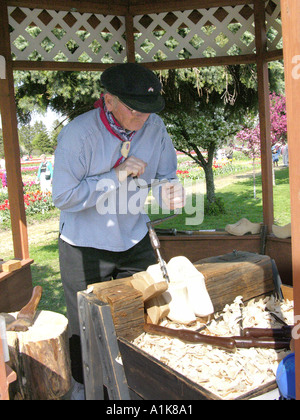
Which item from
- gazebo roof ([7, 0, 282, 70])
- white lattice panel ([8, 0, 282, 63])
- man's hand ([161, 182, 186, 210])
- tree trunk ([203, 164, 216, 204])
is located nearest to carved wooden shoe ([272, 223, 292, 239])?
gazebo roof ([7, 0, 282, 70])

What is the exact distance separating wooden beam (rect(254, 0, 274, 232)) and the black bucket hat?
5.78ft

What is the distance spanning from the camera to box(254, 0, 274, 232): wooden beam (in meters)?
3.19

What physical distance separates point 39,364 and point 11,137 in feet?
5.97

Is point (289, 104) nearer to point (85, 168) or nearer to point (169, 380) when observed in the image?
point (169, 380)

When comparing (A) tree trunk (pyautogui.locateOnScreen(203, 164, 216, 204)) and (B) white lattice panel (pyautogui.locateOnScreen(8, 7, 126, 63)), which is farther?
(A) tree trunk (pyautogui.locateOnScreen(203, 164, 216, 204))

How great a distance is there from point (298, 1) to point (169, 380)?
99 centimetres

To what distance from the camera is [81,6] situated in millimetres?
3064

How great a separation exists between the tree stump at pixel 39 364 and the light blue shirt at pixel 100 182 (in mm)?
471

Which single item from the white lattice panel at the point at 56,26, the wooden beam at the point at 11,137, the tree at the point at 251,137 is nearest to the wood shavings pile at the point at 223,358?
the wooden beam at the point at 11,137

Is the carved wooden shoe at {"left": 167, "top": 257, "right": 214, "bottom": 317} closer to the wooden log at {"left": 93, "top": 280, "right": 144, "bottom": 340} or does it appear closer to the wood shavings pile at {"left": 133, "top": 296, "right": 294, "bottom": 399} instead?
the wood shavings pile at {"left": 133, "top": 296, "right": 294, "bottom": 399}

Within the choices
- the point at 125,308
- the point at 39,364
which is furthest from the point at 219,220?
the point at 125,308

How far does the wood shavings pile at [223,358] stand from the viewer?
1.17 meters

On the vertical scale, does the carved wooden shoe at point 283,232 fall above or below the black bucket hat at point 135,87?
below

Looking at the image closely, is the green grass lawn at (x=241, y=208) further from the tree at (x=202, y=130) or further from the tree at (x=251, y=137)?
the tree at (x=202, y=130)
